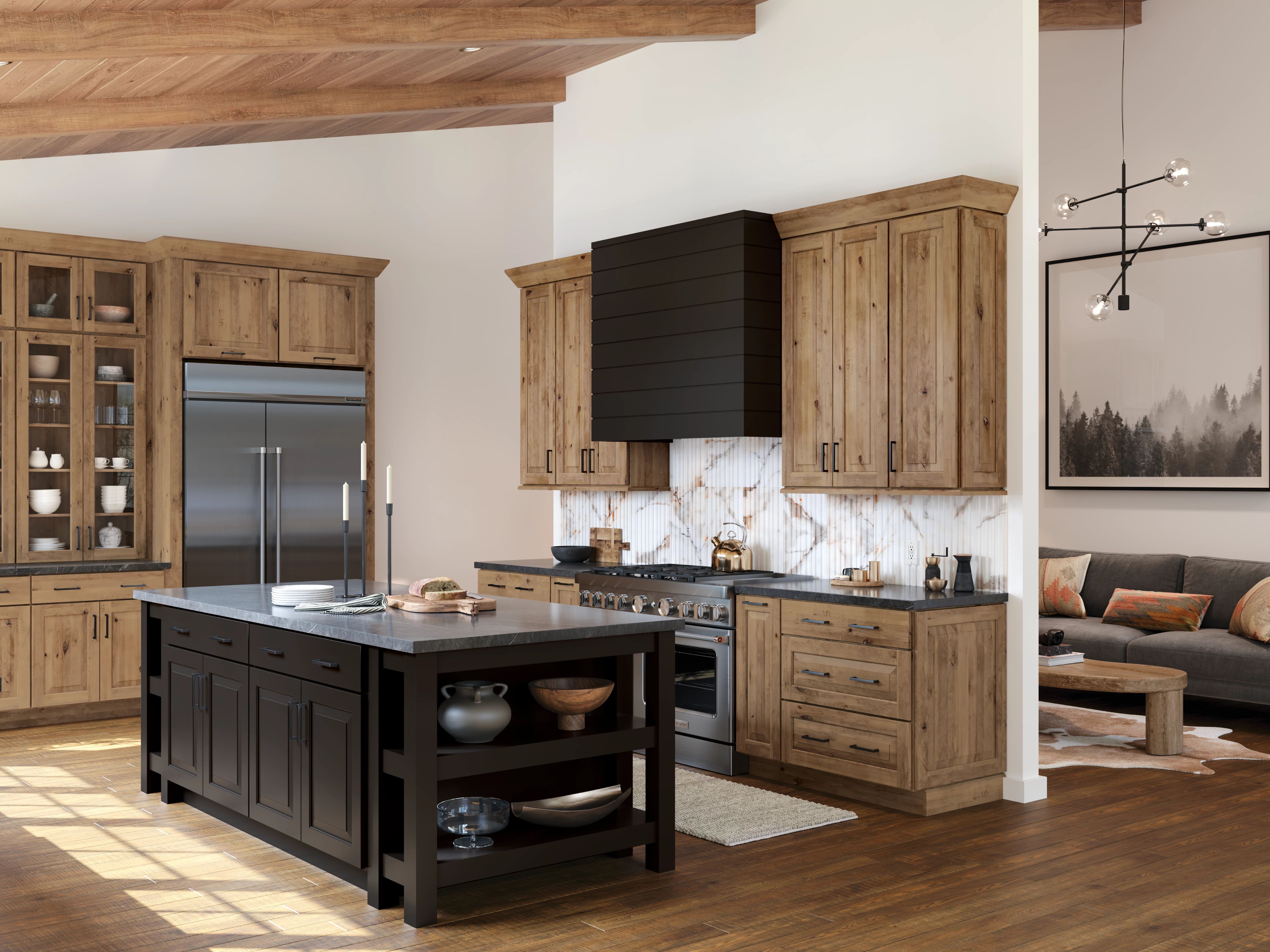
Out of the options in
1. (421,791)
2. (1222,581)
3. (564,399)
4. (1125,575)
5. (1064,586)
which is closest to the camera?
(421,791)

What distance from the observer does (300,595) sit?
15.3 ft

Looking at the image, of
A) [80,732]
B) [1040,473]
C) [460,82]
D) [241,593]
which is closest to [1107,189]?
[1040,473]

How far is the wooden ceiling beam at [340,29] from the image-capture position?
4.77 meters

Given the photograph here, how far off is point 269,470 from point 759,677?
3.71m

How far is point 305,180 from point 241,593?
447 cm

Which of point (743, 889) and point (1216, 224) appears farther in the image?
point (1216, 224)

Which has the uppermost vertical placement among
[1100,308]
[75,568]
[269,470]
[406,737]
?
[1100,308]

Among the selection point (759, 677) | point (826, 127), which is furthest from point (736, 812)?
point (826, 127)

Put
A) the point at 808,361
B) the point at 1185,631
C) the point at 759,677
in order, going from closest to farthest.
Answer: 1. the point at 759,677
2. the point at 808,361
3. the point at 1185,631

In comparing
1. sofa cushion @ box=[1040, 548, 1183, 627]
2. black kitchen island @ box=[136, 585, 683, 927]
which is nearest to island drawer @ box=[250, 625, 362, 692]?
black kitchen island @ box=[136, 585, 683, 927]

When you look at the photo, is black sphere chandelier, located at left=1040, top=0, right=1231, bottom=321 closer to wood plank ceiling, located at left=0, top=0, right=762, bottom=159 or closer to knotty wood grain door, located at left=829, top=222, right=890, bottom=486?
knotty wood grain door, located at left=829, top=222, right=890, bottom=486

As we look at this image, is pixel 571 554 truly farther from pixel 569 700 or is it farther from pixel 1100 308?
pixel 1100 308

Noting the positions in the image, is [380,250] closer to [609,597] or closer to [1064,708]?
[609,597]

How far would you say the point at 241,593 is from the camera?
5176 mm
